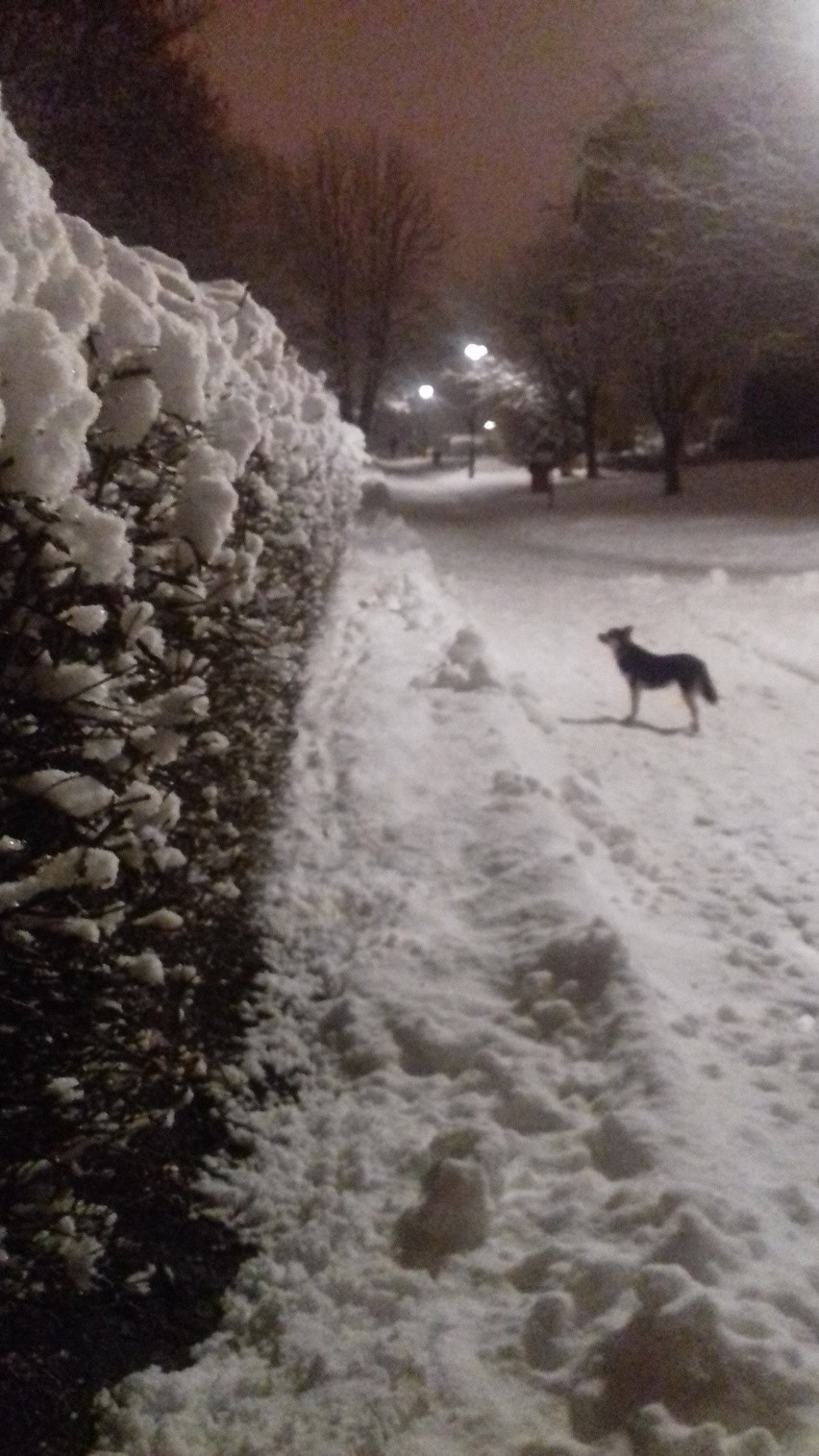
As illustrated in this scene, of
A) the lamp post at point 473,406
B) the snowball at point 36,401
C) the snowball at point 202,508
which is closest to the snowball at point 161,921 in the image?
the snowball at point 202,508

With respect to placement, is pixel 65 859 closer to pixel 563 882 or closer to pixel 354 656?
pixel 563 882

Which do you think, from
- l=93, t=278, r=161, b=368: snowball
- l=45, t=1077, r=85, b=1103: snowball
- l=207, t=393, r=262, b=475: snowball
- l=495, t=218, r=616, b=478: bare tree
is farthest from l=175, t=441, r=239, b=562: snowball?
l=495, t=218, r=616, b=478: bare tree

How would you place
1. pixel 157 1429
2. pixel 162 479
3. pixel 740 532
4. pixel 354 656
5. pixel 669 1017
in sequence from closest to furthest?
pixel 157 1429, pixel 162 479, pixel 669 1017, pixel 354 656, pixel 740 532

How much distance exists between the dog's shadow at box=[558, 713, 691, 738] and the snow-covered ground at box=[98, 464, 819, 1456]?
0.14ft

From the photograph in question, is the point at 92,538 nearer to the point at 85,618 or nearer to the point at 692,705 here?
the point at 85,618

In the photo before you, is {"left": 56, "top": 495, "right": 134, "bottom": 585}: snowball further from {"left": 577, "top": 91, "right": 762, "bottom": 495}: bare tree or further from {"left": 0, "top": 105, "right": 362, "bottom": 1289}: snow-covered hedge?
{"left": 577, "top": 91, "right": 762, "bottom": 495}: bare tree

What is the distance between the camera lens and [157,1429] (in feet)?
10.1

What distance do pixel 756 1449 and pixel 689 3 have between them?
1463 cm

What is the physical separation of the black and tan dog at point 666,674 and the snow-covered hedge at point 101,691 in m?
4.94

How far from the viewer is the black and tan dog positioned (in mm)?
8930

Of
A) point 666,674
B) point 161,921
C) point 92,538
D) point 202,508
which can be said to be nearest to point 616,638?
point 666,674

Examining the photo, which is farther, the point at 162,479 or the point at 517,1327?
the point at 162,479

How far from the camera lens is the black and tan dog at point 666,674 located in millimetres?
8930

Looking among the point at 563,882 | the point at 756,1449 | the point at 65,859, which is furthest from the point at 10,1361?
the point at 563,882
